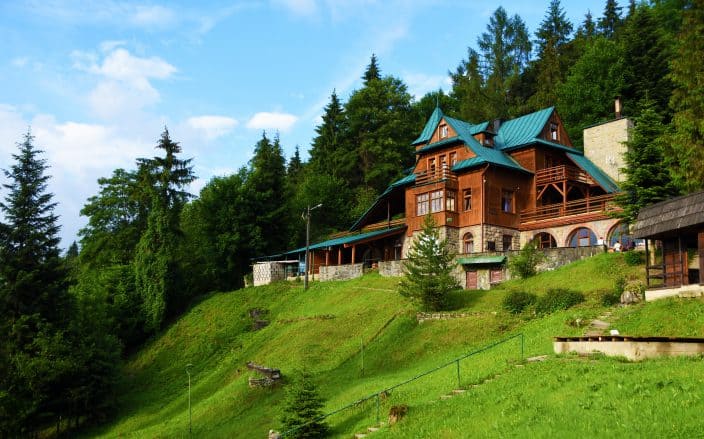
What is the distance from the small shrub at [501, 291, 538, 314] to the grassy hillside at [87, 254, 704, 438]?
1.75 ft

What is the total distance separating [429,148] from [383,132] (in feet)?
70.5

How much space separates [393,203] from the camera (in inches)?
2137

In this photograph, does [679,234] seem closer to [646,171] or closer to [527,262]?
[646,171]

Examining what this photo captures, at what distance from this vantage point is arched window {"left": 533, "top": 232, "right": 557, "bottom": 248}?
44466 mm

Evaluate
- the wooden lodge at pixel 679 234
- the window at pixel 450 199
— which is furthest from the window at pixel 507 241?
the wooden lodge at pixel 679 234

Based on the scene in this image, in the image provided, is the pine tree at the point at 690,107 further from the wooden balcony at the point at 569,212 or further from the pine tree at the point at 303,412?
the pine tree at the point at 303,412

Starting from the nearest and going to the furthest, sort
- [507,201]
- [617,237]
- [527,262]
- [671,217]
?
[671,217]
[527,262]
[617,237]
[507,201]

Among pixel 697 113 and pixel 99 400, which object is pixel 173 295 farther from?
pixel 697 113

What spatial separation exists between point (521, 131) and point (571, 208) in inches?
280

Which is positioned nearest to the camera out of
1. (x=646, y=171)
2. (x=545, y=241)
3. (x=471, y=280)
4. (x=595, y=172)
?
(x=646, y=171)

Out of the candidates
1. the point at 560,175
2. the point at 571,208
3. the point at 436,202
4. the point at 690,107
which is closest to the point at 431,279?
the point at 436,202

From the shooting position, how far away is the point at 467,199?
4628 cm

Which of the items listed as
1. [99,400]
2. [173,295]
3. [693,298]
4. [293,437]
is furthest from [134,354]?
[693,298]

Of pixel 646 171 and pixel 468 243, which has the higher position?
pixel 646 171
